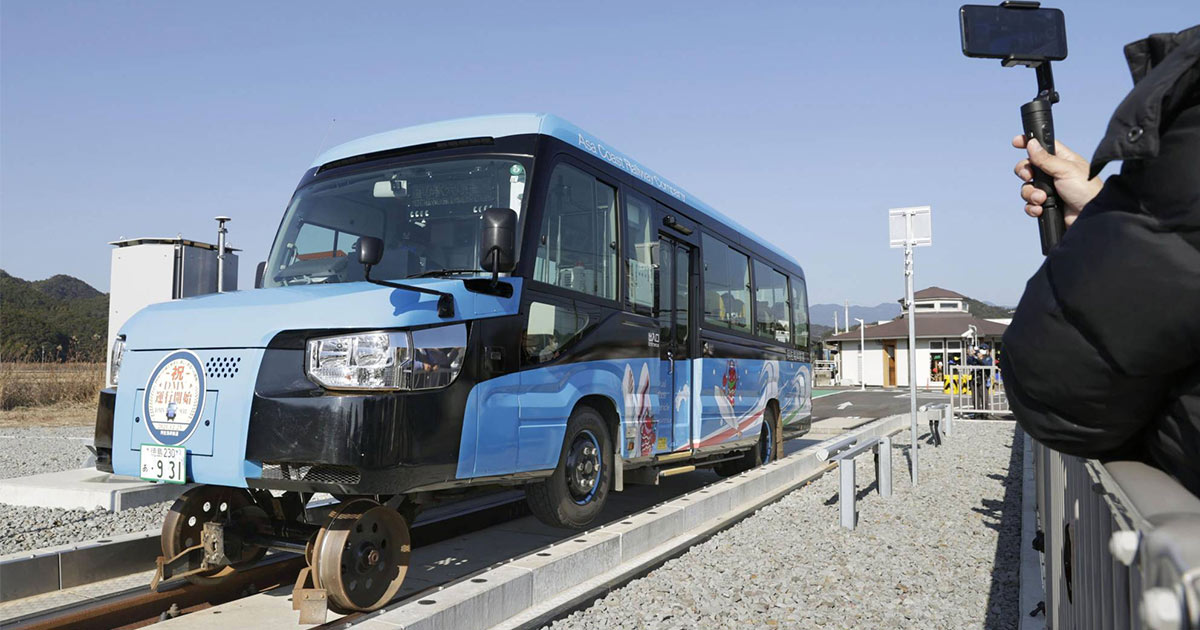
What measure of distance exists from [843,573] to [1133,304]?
4.55 meters

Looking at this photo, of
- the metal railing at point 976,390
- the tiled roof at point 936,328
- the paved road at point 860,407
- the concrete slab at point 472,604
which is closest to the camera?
the concrete slab at point 472,604

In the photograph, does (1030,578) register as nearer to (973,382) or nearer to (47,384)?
(973,382)

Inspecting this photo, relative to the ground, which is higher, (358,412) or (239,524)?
(358,412)

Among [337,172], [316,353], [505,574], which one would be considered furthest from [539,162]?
[505,574]

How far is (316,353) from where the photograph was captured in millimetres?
4215

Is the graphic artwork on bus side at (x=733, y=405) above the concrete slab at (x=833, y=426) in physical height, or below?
above

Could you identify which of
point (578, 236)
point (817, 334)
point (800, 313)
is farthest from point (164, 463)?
point (817, 334)

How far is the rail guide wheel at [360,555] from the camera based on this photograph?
13.4ft

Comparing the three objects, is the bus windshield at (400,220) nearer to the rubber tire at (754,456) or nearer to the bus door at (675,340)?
the bus door at (675,340)

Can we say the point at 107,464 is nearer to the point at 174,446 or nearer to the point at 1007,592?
the point at 174,446

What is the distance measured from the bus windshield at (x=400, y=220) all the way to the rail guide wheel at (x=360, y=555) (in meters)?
1.60

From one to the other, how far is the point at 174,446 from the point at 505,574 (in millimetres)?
1936

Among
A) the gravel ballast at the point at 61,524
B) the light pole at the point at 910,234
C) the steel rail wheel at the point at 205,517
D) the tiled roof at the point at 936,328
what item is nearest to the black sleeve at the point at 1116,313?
the steel rail wheel at the point at 205,517

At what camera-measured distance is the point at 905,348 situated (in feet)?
177
